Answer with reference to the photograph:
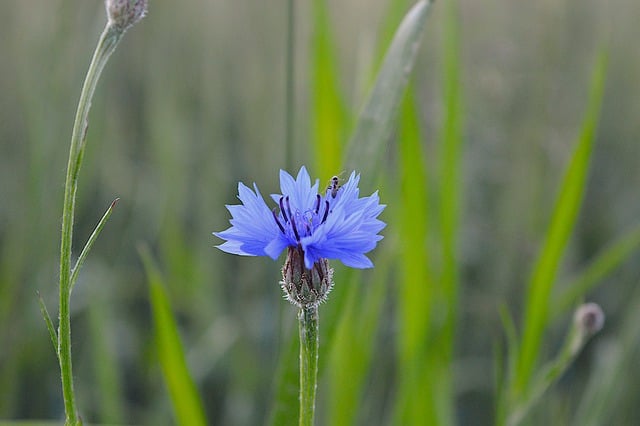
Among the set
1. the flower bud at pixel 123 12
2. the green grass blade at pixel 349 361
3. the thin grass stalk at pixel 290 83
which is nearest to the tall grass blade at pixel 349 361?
the green grass blade at pixel 349 361

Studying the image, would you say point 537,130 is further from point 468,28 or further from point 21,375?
point 21,375

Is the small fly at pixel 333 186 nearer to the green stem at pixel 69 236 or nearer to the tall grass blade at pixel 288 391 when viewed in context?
the green stem at pixel 69 236

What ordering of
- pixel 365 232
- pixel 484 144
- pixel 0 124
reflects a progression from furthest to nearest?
pixel 0 124, pixel 484 144, pixel 365 232

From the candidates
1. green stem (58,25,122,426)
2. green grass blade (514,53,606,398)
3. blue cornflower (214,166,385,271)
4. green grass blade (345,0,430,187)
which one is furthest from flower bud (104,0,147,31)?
green grass blade (514,53,606,398)

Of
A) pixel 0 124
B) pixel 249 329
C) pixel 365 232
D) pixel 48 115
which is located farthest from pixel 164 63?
pixel 365 232

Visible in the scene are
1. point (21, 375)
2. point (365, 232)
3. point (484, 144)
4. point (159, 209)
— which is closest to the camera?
point (365, 232)
